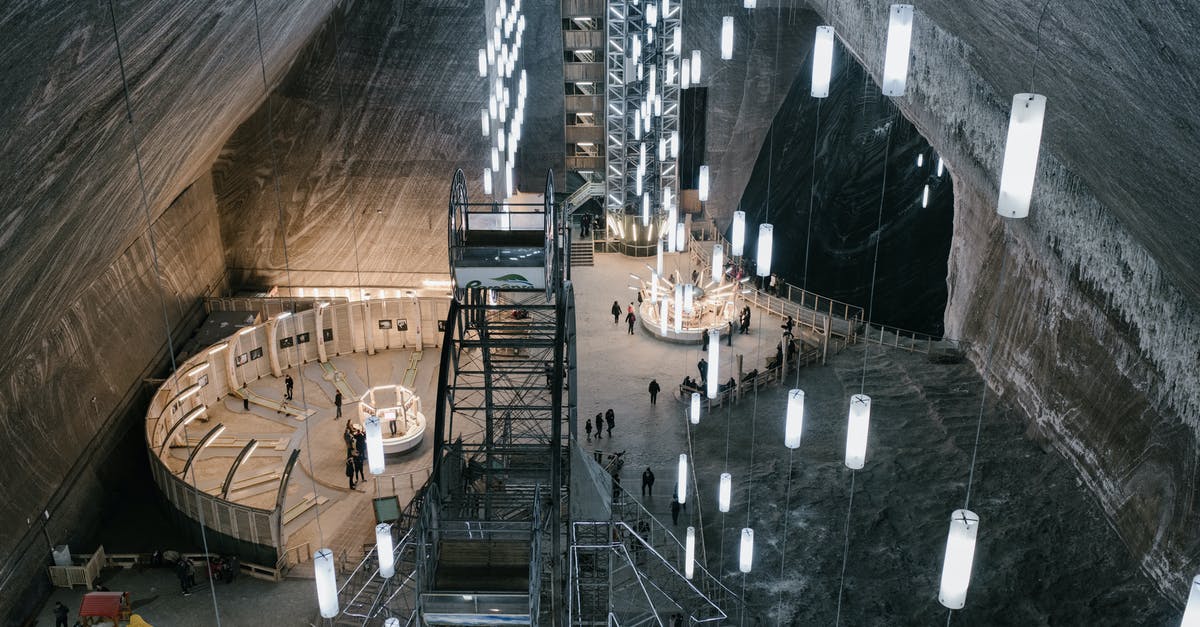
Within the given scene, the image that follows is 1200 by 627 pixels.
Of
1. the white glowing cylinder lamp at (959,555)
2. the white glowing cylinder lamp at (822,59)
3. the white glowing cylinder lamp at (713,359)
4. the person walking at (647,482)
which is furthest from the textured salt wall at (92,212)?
the person walking at (647,482)

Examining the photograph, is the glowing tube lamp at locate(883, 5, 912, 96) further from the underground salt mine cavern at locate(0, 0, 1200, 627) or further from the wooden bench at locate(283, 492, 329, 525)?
the wooden bench at locate(283, 492, 329, 525)

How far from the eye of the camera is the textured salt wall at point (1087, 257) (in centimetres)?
889

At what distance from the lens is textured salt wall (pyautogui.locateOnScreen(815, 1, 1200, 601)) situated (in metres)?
8.89

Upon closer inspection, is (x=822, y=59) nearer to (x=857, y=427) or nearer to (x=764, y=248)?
(x=857, y=427)

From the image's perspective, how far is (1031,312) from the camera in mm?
18875

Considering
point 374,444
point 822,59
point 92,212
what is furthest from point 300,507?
point 822,59

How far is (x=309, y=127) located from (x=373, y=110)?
5.54 feet

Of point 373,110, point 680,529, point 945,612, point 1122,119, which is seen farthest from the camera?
point 373,110

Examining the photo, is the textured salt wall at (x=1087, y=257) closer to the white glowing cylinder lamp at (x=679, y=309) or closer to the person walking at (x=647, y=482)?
the white glowing cylinder lamp at (x=679, y=309)

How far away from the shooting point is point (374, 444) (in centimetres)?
1520

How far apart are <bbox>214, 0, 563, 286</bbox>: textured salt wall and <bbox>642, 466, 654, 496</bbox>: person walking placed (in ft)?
34.0

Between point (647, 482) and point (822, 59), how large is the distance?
11.0 m

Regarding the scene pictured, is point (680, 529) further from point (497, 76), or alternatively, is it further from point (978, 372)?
point (497, 76)

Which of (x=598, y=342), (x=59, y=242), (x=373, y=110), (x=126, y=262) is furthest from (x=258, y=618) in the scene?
(x=373, y=110)
